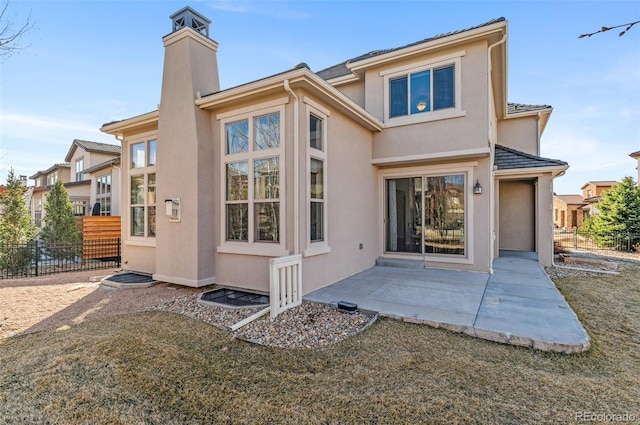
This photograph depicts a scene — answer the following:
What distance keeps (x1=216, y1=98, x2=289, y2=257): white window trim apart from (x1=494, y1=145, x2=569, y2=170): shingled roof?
716 cm

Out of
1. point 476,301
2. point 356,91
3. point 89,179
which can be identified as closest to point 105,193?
point 89,179

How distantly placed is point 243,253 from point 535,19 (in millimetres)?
5530

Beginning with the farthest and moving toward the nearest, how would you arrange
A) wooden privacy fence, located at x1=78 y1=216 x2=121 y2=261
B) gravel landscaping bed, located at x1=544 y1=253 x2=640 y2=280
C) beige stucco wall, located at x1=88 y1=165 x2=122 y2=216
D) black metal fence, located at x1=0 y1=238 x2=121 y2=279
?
beige stucco wall, located at x1=88 y1=165 x2=122 y2=216 < wooden privacy fence, located at x1=78 y1=216 x2=121 y2=261 < black metal fence, located at x1=0 y1=238 x2=121 y2=279 < gravel landscaping bed, located at x1=544 y1=253 x2=640 y2=280

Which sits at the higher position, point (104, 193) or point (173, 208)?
point (104, 193)

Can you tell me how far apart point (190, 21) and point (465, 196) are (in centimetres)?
758

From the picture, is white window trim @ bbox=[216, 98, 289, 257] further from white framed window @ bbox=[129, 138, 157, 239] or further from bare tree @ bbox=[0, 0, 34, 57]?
bare tree @ bbox=[0, 0, 34, 57]

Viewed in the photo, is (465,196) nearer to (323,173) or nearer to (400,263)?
(400,263)

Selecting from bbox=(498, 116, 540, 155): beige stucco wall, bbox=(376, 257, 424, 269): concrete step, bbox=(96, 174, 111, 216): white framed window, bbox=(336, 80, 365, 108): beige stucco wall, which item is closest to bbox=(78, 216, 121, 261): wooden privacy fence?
bbox=(96, 174, 111, 216): white framed window

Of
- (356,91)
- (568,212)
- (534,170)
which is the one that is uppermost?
(356,91)


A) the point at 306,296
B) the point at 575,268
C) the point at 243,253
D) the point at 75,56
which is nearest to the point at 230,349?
the point at 306,296

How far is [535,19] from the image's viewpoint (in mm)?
3410

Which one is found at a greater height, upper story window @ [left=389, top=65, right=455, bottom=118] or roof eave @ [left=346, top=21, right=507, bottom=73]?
roof eave @ [left=346, top=21, right=507, bottom=73]

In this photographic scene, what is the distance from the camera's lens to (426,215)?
26.8 feet

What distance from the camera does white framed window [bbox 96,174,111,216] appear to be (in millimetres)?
16578
